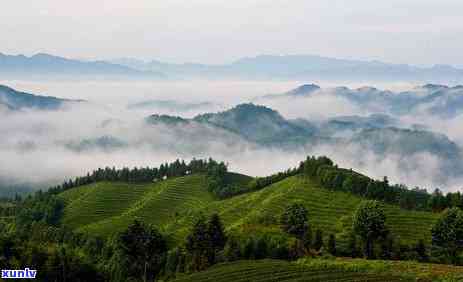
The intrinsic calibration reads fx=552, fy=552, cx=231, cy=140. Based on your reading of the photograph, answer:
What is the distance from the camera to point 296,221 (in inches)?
4719

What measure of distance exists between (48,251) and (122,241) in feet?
59.4

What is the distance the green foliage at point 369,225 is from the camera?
116 meters

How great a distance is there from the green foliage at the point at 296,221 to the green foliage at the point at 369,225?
11.0 metres

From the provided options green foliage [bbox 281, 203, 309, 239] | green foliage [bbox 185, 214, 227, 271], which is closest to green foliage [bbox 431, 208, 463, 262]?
green foliage [bbox 281, 203, 309, 239]

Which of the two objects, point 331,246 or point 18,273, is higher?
point 331,246

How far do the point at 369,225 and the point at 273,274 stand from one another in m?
37.2

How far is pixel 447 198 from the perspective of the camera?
163m

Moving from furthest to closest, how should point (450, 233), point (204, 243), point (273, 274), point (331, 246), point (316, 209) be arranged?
point (316, 209) < point (331, 246) < point (204, 243) < point (450, 233) < point (273, 274)

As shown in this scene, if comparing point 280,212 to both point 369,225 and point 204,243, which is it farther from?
point 204,243

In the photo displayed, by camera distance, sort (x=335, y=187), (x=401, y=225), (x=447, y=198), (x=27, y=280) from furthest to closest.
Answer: (x=335, y=187) → (x=447, y=198) → (x=401, y=225) → (x=27, y=280)

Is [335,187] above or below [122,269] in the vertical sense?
above

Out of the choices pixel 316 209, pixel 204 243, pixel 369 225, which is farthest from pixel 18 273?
pixel 316 209

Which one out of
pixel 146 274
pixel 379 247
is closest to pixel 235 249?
pixel 146 274

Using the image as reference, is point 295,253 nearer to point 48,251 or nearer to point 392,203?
point 48,251
